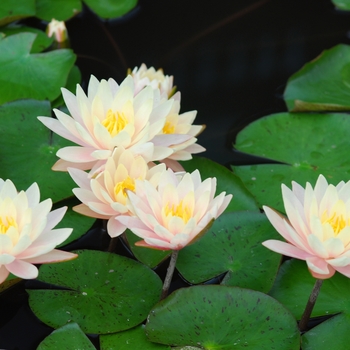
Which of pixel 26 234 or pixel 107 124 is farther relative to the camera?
pixel 107 124

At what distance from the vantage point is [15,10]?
8.86 feet

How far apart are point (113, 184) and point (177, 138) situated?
285mm

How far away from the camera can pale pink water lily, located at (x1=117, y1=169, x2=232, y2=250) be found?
134cm

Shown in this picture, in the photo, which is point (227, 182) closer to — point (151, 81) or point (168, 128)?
point (168, 128)

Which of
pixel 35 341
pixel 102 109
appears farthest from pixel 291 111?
pixel 35 341

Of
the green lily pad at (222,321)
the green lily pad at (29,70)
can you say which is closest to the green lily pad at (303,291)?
the green lily pad at (222,321)

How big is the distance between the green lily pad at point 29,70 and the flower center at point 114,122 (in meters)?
0.81

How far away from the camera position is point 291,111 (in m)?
2.40

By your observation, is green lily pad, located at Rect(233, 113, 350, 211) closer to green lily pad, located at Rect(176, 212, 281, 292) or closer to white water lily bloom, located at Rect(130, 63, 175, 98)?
green lily pad, located at Rect(176, 212, 281, 292)

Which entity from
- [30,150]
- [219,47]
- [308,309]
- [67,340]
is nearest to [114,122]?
[30,150]

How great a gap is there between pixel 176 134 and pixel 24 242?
2.05 feet

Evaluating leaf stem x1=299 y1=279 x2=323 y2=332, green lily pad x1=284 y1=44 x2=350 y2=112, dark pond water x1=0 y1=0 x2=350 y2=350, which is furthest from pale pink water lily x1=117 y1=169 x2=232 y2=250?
green lily pad x1=284 y1=44 x2=350 y2=112

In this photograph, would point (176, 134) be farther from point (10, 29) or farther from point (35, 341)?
point (10, 29)

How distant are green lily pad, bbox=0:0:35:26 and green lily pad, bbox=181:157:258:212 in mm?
1309
